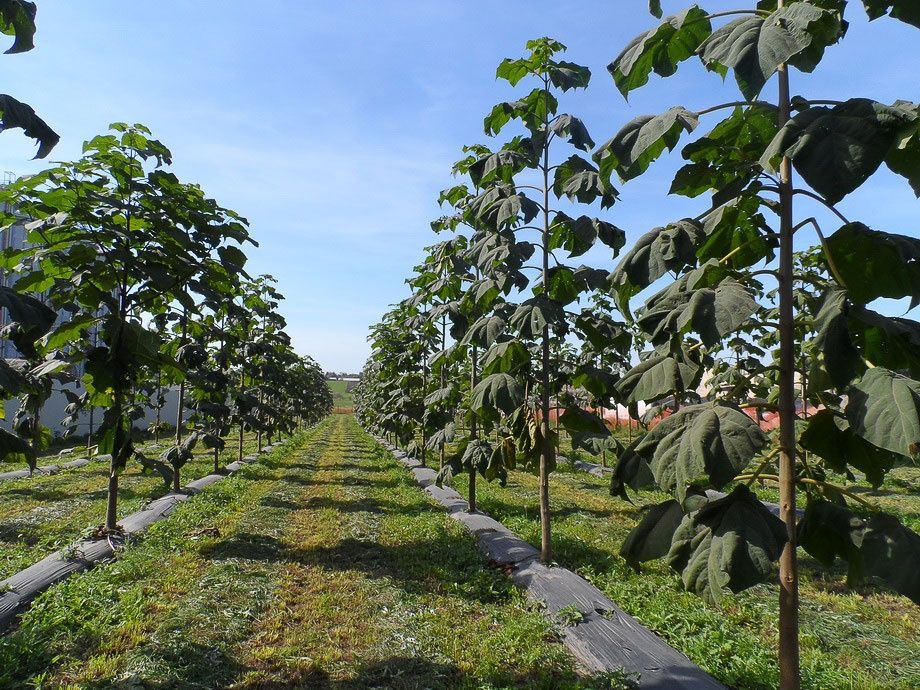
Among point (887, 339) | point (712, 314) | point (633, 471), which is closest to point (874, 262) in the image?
point (887, 339)

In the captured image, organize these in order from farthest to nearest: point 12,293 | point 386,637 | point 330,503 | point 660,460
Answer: point 330,503 → point 386,637 → point 12,293 → point 660,460

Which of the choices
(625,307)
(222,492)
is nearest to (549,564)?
(625,307)

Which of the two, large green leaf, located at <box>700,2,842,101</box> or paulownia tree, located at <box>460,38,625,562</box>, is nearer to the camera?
large green leaf, located at <box>700,2,842,101</box>

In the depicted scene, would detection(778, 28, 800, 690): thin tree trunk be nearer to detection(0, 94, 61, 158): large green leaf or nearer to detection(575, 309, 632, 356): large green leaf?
detection(575, 309, 632, 356): large green leaf

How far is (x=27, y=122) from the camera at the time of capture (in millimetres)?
2766

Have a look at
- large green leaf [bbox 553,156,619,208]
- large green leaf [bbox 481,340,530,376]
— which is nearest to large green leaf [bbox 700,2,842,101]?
large green leaf [bbox 553,156,619,208]

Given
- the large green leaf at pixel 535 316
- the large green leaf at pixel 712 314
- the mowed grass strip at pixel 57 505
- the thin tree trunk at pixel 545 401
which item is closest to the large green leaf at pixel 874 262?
the large green leaf at pixel 712 314

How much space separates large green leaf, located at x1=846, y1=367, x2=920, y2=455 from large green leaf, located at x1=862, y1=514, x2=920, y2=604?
34cm

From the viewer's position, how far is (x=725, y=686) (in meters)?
3.29

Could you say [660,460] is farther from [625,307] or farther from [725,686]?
[725,686]

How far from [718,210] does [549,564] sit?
4.23m

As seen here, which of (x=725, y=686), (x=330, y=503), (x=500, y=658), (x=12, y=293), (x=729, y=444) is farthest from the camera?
(x=330, y=503)

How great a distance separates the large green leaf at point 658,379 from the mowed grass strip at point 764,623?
95.8 inches

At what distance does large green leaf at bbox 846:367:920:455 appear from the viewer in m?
1.50
